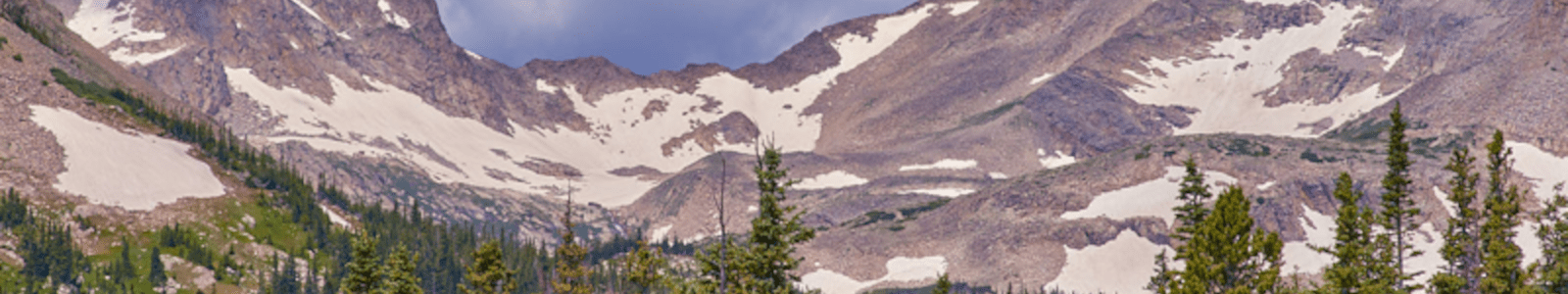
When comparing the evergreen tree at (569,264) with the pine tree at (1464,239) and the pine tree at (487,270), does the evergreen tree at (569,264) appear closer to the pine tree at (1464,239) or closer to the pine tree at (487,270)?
the pine tree at (487,270)

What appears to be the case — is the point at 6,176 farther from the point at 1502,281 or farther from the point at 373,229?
the point at 1502,281

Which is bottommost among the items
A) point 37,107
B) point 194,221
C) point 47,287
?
point 47,287

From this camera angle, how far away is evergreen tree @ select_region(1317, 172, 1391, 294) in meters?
45.4

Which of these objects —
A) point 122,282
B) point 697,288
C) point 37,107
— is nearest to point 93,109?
point 37,107

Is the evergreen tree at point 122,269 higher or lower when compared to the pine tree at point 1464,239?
lower

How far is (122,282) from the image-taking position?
136 meters

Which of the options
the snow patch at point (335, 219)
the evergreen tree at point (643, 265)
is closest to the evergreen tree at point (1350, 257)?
the evergreen tree at point (643, 265)

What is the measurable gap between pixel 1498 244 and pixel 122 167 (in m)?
167

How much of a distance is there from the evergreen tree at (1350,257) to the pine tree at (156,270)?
424 ft

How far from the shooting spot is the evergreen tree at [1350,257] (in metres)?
45.4

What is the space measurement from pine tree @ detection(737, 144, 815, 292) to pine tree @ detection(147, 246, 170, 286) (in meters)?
119

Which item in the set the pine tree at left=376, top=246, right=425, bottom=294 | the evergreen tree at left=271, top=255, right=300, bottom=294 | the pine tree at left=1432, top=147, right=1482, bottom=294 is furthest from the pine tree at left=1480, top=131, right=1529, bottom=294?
the evergreen tree at left=271, top=255, right=300, bottom=294

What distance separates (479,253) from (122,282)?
94722 mm

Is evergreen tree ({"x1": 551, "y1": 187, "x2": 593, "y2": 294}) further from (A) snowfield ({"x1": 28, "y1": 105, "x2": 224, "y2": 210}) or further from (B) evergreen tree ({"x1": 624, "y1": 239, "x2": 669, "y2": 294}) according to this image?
(A) snowfield ({"x1": 28, "y1": 105, "x2": 224, "y2": 210})
